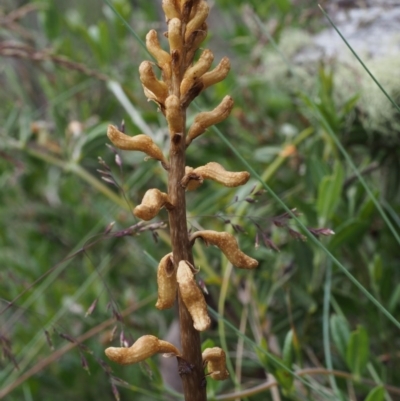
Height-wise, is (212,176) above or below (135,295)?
above

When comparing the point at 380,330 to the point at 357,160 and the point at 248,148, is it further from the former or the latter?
the point at 248,148

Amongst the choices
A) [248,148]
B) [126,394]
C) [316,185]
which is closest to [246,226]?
[316,185]

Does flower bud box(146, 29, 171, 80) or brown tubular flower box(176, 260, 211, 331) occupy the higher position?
flower bud box(146, 29, 171, 80)

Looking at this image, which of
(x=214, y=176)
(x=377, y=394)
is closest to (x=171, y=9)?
(x=214, y=176)

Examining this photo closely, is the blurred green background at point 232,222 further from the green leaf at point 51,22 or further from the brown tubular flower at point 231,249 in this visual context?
the brown tubular flower at point 231,249

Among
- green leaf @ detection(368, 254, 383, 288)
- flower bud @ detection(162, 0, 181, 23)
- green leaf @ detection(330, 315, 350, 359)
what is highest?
flower bud @ detection(162, 0, 181, 23)

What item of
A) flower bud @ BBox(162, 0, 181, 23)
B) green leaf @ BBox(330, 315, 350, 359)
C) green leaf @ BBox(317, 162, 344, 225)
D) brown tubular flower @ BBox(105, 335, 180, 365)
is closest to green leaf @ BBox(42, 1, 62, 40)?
green leaf @ BBox(317, 162, 344, 225)

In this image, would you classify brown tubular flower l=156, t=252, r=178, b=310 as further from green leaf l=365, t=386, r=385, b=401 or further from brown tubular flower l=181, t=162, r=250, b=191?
green leaf l=365, t=386, r=385, b=401
